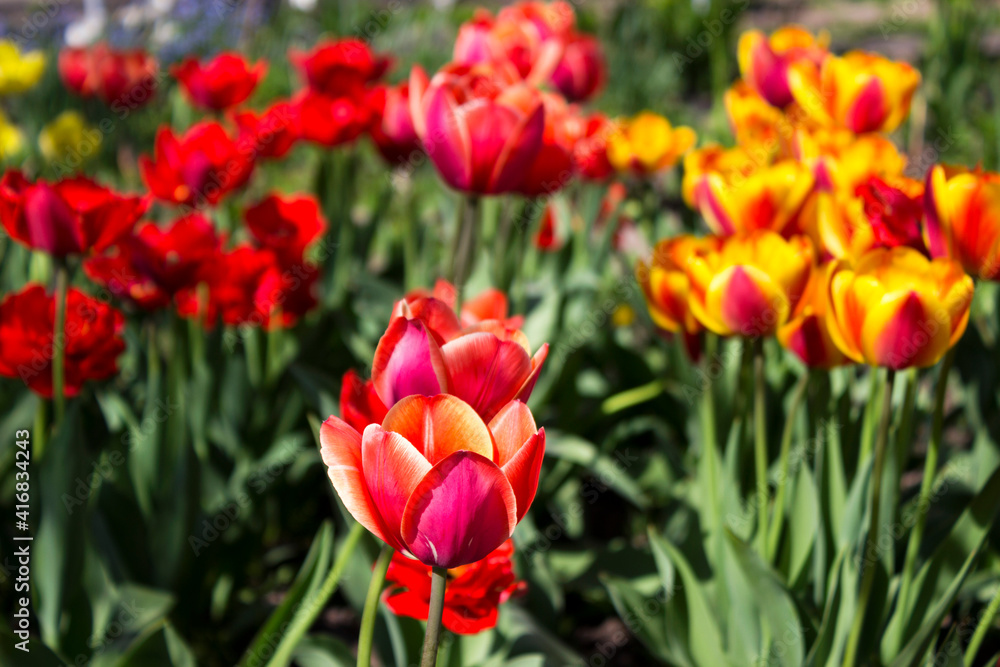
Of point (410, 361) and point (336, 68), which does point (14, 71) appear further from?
point (410, 361)

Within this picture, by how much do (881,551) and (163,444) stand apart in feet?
3.45

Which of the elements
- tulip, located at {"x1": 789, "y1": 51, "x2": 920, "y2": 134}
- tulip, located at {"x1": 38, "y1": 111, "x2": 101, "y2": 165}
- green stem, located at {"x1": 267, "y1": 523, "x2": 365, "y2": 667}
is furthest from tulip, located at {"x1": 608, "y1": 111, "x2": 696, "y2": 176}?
tulip, located at {"x1": 38, "y1": 111, "x2": 101, "y2": 165}

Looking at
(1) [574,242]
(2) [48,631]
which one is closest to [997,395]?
(1) [574,242]

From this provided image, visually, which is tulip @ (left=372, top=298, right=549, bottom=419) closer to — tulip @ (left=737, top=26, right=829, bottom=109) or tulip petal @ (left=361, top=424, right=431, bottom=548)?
tulip petal @ (left=361, top=424, right=431, bottom=548)

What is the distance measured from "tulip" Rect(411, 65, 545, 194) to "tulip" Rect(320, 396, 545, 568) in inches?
28.2

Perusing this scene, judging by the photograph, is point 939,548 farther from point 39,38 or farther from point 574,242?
point 39,38

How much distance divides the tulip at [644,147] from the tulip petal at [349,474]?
164cm

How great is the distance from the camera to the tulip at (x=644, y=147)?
2180 millimetres

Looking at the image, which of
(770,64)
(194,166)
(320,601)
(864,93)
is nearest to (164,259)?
(194,166)

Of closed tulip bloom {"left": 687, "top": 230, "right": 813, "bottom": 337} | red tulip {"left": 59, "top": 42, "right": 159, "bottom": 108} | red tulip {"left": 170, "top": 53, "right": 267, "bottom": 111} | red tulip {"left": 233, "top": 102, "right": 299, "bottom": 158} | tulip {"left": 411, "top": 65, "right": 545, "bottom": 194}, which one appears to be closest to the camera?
closed tulip bloom {"left": 687, "top": 230, "right": 813, "bottom": 337}

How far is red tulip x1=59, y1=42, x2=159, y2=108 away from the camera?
111 inches

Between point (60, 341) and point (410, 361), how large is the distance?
0.71 meters

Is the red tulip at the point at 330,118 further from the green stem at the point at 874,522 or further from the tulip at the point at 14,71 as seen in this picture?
the tulip at the point at 14,71

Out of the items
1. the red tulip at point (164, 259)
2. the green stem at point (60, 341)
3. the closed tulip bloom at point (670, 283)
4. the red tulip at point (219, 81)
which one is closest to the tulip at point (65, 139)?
the red tulip at point (219, 81)
